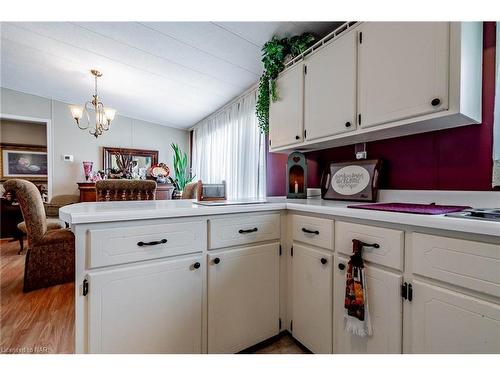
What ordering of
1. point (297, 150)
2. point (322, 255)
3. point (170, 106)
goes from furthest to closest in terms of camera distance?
point (170, 106) < point (297, 150) < point (322, 255)

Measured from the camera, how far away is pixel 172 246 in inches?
44.1

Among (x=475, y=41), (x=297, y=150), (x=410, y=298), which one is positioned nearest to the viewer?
(x=410, y=298)

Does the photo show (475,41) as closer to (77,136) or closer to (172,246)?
(172,246)

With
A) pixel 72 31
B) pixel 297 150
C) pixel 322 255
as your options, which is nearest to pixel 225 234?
pixel 322 255

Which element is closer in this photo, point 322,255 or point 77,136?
point 322,255

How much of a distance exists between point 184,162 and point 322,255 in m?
4.48

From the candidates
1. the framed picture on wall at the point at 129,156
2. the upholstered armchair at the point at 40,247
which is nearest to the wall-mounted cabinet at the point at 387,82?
the upholstered armchair at the point at 40,247

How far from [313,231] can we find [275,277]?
39 centimetres

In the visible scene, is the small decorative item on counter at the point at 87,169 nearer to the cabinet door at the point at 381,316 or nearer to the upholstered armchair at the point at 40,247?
the upholstered armchair at the point at 40,247

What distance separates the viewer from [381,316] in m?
1.00

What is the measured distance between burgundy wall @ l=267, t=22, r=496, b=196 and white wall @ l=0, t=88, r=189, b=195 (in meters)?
4.79

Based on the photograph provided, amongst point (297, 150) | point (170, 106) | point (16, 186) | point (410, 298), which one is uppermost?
point (170, 106)

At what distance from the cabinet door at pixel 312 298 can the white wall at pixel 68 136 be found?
4.89m

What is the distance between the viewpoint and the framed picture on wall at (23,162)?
467 centimetres
